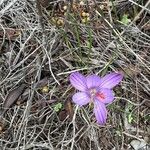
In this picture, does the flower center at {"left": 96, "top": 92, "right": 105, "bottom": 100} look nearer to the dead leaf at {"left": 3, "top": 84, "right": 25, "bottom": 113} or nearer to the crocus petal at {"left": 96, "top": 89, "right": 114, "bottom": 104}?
the crocus petal at {"left": 96, "top": 89, "right": 114, "bottom": 104}

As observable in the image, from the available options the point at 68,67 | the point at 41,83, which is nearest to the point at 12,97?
the point at 41,83

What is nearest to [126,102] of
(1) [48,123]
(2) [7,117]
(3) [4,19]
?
(1) [48,123]

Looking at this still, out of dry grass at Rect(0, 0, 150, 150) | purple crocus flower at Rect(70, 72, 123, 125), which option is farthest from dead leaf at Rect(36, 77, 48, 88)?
purple crocus flower at Rect(70, 72, 123, 125)

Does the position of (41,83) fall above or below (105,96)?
above

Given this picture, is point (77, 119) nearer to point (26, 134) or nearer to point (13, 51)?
point (26, 134)

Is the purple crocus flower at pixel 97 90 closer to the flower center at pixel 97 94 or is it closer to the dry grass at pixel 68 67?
the flower center at pixel 97 94

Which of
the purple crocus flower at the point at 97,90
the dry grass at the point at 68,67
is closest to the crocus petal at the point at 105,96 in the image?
the purple crocus flower at the point at 97,90

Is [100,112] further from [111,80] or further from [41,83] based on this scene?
[41,83]
